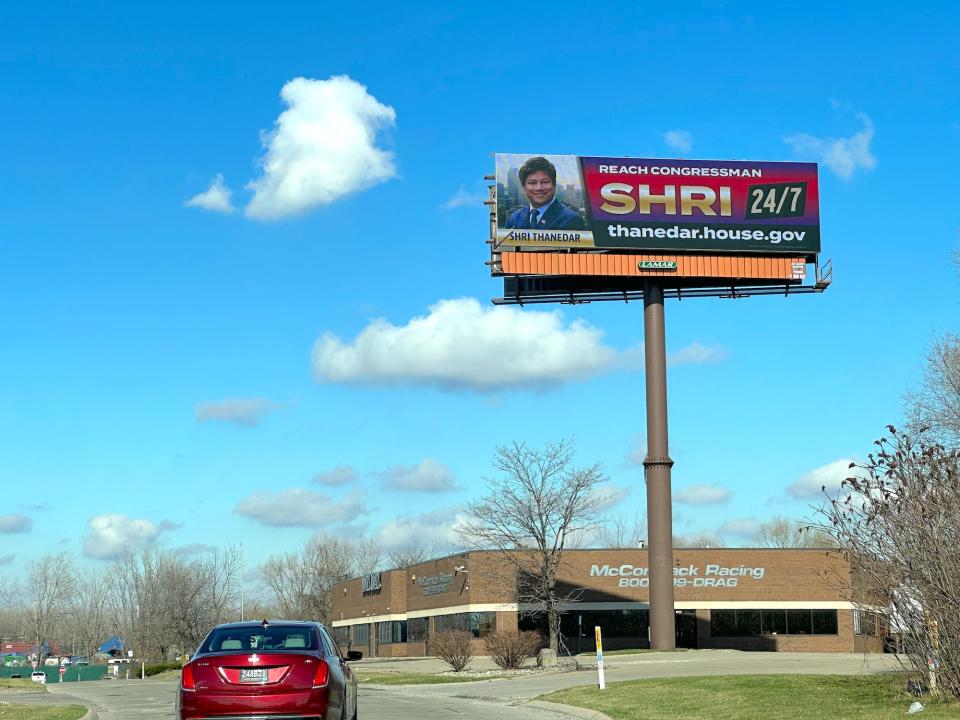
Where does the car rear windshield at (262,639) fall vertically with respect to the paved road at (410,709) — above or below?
above

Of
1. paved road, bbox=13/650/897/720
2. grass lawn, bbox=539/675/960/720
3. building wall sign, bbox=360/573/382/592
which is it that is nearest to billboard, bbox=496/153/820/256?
paved road, bbox=13/650/897/720

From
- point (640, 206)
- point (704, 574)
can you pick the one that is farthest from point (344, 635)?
point (640, 206)

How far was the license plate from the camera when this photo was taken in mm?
13859

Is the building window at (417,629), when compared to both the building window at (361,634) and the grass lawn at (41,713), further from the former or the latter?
the grass lawn at (41,713)

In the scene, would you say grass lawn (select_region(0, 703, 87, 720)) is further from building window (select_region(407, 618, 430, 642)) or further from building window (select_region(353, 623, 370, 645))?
building window (select_region(353, 623, 370, 645))

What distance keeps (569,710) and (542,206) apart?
2950 cm

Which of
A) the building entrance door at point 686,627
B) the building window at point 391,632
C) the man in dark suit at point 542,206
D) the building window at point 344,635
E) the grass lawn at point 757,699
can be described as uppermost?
the man in dark suit at point 542,206

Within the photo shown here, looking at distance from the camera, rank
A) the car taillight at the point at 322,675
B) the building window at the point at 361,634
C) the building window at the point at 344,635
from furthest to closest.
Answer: the building window at the point at 344,635, the building window at the point at 361,634, the car taillight at the point at 322,675

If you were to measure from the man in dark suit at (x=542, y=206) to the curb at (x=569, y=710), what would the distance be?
1047 inches

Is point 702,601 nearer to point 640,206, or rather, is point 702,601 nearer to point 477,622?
point 477,622

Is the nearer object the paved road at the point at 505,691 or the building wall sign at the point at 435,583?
the paved road at the point at 505,691

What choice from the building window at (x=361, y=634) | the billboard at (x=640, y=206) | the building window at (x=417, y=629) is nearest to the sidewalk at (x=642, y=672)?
the billboard at (x=640, y=206)

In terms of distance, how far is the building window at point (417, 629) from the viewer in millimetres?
72625

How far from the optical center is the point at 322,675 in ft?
46.4
